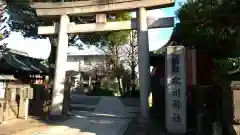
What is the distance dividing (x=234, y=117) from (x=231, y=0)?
3126 millimetres

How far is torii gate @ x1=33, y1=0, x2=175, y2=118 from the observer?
12938 mm

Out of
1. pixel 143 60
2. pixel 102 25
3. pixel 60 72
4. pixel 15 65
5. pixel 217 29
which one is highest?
pixel 102 25

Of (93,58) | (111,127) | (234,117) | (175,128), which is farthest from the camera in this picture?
(93,58)

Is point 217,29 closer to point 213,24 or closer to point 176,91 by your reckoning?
point 213,24

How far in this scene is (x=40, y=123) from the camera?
41.8 ft

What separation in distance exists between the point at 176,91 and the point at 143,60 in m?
2.94

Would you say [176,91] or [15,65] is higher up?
[15,65]

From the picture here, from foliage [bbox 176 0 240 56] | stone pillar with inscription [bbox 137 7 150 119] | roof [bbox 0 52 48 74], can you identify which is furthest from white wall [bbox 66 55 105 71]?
foliage [bbox 176 0 240 56]

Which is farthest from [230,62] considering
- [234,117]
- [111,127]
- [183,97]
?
[111,127]

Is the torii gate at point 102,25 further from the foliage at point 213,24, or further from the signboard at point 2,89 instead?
the foliage at point 213,24

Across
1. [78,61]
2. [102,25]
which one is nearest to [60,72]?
[102,25]

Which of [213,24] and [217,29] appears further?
[213,24]

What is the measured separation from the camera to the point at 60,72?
46.1 ft

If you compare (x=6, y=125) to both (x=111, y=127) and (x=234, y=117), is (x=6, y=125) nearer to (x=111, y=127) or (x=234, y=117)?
(x=111, y=127)
